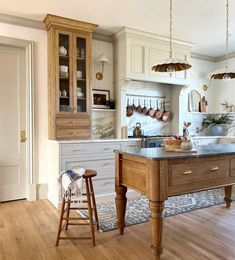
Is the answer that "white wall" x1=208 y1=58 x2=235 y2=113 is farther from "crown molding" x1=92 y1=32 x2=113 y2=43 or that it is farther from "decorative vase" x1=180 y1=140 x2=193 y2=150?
"decorative vase" x1=180 y1=140 x2=193 y2=150

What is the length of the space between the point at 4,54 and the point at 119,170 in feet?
8.59

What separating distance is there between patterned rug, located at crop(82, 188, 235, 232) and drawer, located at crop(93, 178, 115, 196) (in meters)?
0.19

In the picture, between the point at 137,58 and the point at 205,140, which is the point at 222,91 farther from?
the point at 137,58

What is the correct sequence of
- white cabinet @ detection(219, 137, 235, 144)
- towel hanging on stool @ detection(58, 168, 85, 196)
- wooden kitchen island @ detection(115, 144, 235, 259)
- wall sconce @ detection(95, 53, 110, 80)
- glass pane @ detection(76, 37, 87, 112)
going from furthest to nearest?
white cabinet @ detection(219, 137, 235, 144) < wall sconce @ detection(95, 53, 110, 80) < glass pane @ detection(76, 37, 87, 112) < towel hanging on stool @ detection(58, 168, 85, 196) < wooden kitchen island @ detection(115, 144, 235, 259)

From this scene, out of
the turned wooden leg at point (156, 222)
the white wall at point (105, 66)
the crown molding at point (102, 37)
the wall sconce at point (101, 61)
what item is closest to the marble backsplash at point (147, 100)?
the white wall at point (105, 66)

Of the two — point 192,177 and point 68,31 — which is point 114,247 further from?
point 68,31

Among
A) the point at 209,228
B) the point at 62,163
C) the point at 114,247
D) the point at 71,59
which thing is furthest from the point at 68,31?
the point at 209,228

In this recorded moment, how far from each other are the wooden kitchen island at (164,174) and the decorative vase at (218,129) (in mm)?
3072

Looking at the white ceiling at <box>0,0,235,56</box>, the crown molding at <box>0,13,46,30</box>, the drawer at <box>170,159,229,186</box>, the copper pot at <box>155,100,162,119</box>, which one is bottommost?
the drawer at <box>170,159,229,186</box>

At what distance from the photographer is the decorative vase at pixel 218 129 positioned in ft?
17.2

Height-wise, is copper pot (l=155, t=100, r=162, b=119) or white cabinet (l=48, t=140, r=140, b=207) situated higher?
copper pot (l=155, t=100, r=162, b=119)

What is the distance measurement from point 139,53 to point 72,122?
1676 mm

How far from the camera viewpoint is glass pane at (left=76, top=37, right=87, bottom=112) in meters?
3.79

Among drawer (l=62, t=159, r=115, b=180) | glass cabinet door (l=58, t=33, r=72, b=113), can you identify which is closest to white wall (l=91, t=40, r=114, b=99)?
glass cabinet door (l=58, t=33, r=72, b=113)
